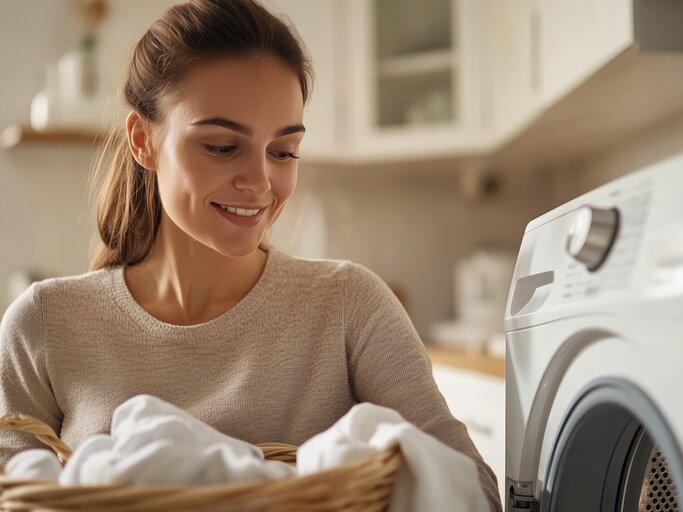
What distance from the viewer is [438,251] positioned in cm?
324

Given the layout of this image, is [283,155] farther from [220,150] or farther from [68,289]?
[68,289]

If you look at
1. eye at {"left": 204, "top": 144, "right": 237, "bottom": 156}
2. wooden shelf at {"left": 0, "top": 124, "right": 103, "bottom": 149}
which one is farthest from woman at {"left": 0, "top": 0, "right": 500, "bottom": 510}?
wooden shelf at {"left": 0, "top": 124, "right": 103, "bottom": 149}

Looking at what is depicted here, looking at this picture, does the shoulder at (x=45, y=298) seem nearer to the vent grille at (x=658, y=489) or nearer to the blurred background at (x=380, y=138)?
the vent grille at (x=658, y=489)

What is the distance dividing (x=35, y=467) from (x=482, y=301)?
2.31m

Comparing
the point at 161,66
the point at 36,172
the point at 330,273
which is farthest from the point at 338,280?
the point at 36,172

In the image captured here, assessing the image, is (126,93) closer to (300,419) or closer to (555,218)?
(300,419)

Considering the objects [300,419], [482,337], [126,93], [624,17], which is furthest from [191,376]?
[482,337]

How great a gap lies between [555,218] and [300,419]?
1.51 feet

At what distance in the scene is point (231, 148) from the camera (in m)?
1.04

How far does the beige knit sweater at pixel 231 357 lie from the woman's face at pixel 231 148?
5.3 inches

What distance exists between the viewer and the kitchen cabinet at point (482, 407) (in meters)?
2.04

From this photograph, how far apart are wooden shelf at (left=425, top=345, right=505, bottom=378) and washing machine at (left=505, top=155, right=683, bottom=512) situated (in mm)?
1245

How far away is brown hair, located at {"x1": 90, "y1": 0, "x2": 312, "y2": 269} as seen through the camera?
43.0 inches

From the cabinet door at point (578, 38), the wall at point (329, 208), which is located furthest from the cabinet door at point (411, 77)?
the cabinet door at point (578, 38)
